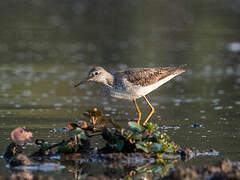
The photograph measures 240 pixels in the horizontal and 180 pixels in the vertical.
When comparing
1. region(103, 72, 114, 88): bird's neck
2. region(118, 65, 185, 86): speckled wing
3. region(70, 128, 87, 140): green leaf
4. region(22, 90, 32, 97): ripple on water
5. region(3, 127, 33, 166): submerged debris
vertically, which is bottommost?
region(3, 127, 33, 166): submerged debris

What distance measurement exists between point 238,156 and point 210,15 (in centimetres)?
1629

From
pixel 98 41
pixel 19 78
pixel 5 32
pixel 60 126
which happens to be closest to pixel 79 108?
pixel 60 126

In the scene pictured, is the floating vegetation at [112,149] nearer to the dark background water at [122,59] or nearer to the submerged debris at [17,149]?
the submerged debris at [17,149]

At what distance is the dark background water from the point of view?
10250 mm

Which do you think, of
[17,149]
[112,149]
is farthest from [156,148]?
[17,149]

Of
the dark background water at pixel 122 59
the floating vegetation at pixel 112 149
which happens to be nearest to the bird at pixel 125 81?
the dark background water at pixel 122 59

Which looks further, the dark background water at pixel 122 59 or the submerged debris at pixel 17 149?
the dark background water at pixel 122 59

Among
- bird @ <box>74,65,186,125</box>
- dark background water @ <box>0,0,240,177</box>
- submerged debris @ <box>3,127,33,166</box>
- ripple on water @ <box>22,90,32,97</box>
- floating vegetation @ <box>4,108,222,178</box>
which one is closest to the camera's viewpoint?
submerged debris @ <box>3,127,33,166</box>

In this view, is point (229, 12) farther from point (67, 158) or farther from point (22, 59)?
point (67, 158)

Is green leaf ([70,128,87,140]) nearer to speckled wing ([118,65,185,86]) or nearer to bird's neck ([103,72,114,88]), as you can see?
bird's neck ([103,72,114,88])

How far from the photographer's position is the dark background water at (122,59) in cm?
1025

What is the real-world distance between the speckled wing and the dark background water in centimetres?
81

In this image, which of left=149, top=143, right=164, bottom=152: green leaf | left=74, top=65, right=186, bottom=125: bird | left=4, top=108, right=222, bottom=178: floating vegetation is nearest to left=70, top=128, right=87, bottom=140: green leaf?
left=4, top=108, right=222, bottom=178: floating vegetation

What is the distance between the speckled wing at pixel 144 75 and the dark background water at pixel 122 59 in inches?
32.1
